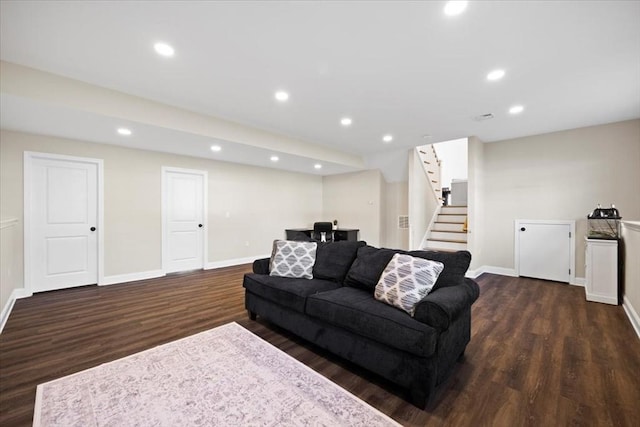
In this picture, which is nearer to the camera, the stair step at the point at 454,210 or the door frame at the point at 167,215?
the door frame at the point at 167,215

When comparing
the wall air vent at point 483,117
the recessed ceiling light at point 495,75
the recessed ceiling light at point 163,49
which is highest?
the recessed ceiling light at point 163,49

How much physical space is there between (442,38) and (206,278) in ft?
16.0

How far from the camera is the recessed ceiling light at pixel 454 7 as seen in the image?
70.3 inches

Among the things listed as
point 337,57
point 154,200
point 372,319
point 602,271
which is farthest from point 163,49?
point 602,271

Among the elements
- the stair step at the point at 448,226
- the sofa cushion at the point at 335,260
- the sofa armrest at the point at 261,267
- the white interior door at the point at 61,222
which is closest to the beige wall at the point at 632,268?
the stair step at the point at 448,226

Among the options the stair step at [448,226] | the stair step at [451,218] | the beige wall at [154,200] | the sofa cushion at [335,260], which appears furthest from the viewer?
the stair step at [451,218]

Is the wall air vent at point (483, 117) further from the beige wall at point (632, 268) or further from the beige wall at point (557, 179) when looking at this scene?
the beige wall at point (632, 268)

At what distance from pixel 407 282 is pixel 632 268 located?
3.16 metres

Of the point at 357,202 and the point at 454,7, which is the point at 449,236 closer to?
the point at 357,202

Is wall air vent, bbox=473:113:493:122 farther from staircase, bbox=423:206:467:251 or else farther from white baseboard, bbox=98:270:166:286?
white baseboard, bbox=98:270:166:286

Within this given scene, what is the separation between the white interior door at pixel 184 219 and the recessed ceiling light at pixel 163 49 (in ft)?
10.4

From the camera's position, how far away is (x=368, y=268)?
2551 millimetres

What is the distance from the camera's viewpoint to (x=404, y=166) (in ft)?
20.9

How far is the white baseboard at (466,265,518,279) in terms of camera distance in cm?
487
